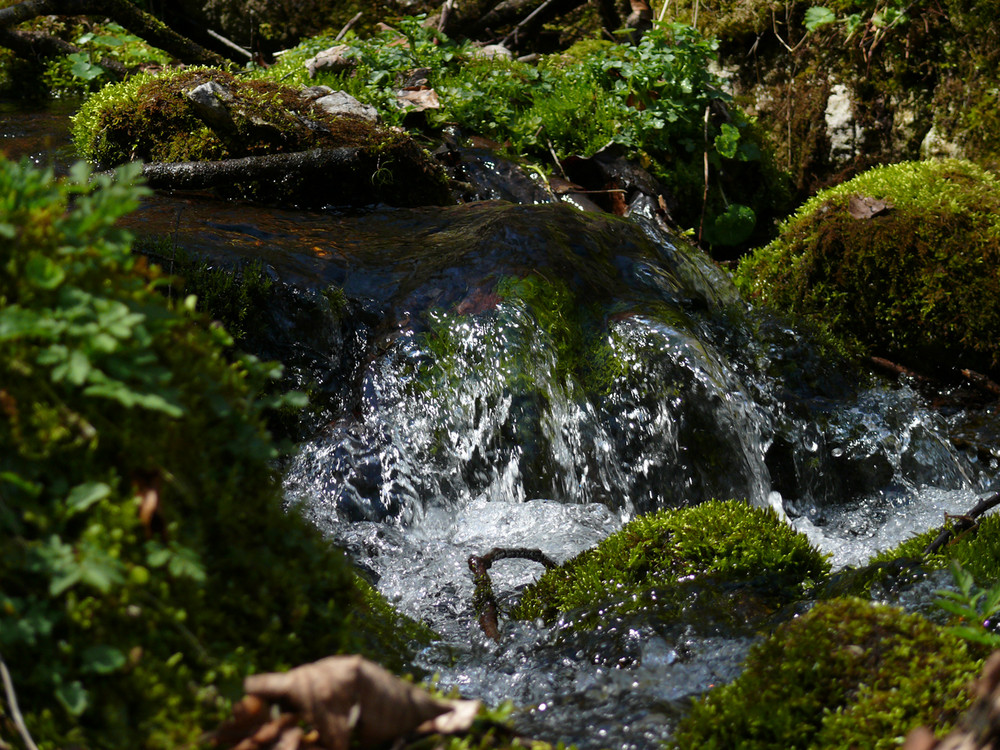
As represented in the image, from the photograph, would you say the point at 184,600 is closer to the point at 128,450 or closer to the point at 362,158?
the point at 128,450

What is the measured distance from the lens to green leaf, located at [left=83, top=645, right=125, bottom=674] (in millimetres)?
1185

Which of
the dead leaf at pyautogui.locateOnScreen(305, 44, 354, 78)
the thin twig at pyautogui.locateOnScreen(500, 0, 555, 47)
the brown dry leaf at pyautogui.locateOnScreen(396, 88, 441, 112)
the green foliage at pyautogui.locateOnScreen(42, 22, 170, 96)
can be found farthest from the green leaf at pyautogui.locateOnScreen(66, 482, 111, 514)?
the thin twig at pyautogui.locateOnScreen(500, 0, 555, 47)

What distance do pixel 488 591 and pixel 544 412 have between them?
1468mm

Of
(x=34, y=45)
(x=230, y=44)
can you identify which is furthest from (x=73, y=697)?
(x=230, y=44)

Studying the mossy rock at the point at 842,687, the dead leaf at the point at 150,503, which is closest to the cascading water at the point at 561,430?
the mossy rock at the point at 842,687

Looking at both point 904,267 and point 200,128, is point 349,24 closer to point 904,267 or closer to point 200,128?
point 200,128

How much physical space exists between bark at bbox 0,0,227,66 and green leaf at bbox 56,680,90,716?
8.35m

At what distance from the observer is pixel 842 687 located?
176cm

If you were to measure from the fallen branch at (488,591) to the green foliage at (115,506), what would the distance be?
1.44m

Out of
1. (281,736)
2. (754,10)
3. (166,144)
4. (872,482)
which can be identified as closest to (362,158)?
(166,144)

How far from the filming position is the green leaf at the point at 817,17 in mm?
7500

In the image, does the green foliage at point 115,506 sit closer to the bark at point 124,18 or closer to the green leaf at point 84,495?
the green leaf at point 84,495

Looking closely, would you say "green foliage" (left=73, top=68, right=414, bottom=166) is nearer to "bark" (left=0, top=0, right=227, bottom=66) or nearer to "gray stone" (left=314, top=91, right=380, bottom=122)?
"gray stone" (left=314, top=91, right=380, bottom=122)

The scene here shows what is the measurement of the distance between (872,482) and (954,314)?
170 centimetres
